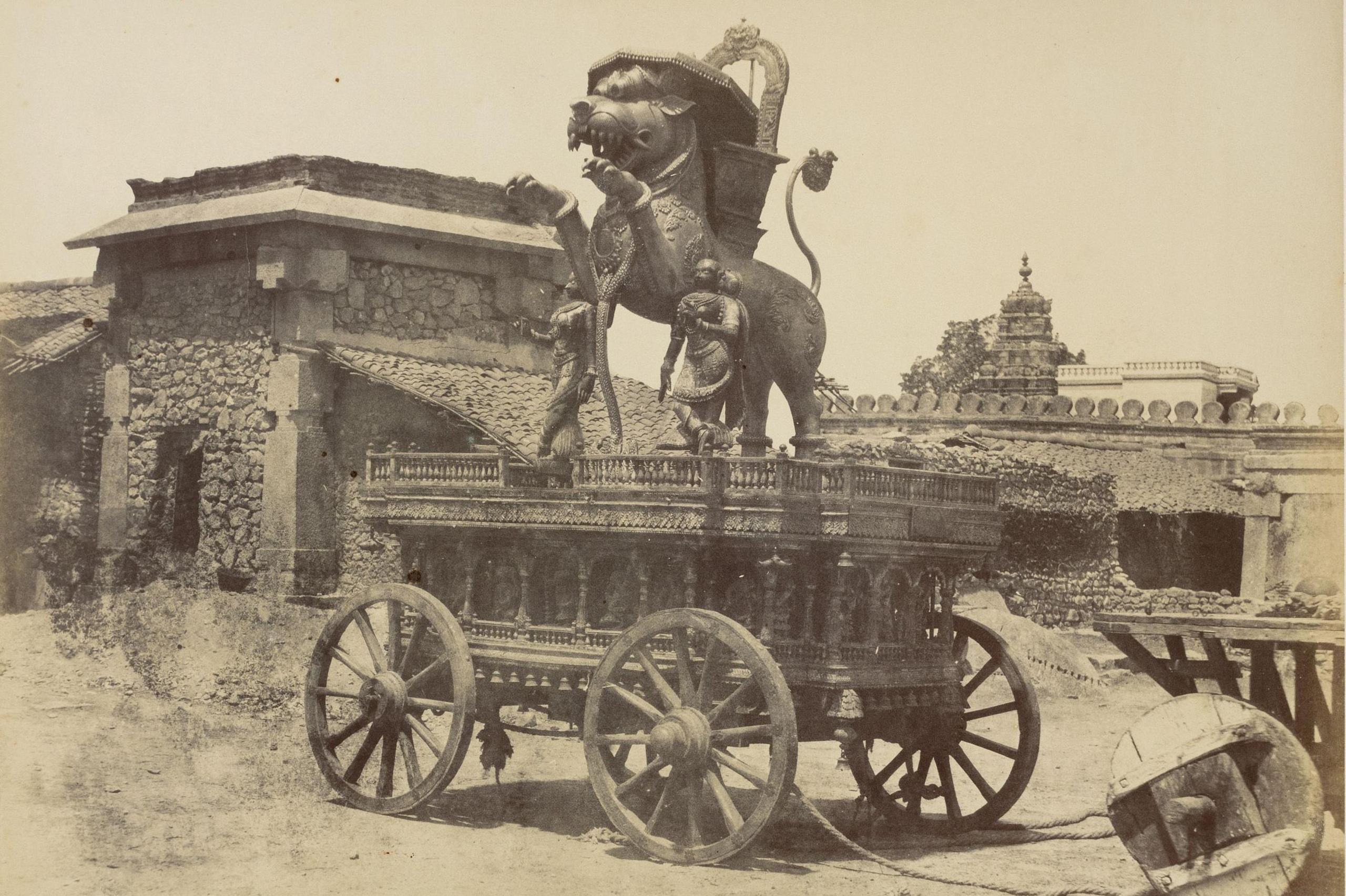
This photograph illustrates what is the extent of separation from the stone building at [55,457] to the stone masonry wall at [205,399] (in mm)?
688

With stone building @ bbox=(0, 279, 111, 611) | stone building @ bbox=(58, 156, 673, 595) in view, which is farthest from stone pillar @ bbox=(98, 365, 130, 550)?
stone building @ bbox=(0, 279, 111, 611)

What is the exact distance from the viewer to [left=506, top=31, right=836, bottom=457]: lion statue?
29.4ft

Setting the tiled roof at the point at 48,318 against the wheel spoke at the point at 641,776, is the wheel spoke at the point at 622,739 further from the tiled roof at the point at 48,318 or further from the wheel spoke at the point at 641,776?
the tiled roof at the point at 48,318

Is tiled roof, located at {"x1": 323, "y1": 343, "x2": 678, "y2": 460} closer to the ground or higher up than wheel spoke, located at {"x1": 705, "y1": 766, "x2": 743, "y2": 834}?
higher up

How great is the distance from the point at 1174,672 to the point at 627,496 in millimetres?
2977

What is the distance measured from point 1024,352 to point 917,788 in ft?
85.1

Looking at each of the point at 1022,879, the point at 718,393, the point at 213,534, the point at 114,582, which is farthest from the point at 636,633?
the point at 114,582

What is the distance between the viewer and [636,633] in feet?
25.7

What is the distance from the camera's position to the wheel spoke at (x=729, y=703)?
752 cm

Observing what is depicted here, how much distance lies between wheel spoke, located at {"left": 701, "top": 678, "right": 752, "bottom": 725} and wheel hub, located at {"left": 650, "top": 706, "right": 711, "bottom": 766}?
1.6 inches

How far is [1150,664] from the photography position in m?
7.71

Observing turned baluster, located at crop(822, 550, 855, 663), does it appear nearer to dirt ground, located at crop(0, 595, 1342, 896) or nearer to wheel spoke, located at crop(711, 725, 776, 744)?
wheel spoke, located at crop(711, 725, 776, 744)

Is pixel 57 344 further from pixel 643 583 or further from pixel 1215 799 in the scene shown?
pixel 1215 799

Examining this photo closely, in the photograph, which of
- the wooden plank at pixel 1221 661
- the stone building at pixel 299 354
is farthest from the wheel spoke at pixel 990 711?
the stone building at pixel 299 354
